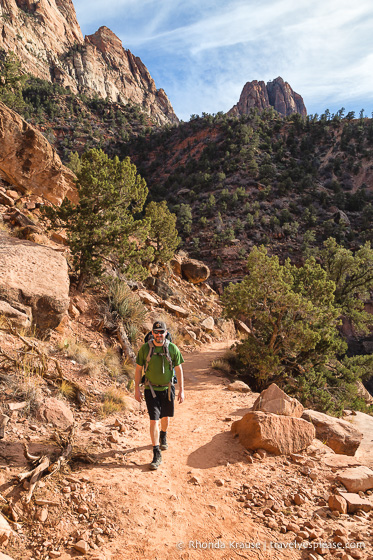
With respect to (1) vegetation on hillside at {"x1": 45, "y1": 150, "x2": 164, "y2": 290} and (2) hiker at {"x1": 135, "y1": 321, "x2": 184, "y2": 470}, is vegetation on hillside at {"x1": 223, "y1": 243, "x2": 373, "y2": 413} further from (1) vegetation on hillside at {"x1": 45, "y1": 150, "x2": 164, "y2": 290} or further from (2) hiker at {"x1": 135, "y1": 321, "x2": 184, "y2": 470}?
(2) hiker at {"x1": 135, "y1": 321, "x2": 184, "y2": 470}

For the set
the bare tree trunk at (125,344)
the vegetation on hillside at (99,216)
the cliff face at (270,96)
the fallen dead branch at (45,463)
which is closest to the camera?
the fallen dead branch at (45,463)

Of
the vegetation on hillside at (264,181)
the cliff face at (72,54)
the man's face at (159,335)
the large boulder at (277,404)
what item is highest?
the cliff face at (72,54)

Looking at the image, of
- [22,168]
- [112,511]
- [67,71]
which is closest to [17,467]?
[112,511]

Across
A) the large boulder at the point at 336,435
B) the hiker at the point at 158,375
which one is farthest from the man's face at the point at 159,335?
the large boulder at the point at 336,435

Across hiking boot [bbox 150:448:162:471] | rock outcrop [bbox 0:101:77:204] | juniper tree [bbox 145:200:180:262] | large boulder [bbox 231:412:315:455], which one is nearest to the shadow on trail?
large boulder [bbox 231:412:315:455]

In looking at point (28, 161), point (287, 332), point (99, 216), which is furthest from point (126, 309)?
point (28, 161)

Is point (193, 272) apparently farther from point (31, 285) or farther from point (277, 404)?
point (277, 404)

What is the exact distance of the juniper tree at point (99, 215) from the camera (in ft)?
25.4

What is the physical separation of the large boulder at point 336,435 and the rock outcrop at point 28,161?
970cm

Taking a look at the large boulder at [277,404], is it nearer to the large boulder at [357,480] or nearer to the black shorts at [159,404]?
the large boulder at [357,480]

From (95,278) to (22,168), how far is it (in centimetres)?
577

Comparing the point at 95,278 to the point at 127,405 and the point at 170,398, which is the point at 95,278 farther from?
the point at 170,398

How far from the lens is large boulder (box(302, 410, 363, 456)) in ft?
16.0

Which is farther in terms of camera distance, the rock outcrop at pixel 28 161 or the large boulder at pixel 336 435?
the rock outcrop at pixel 28 161
